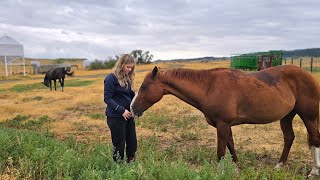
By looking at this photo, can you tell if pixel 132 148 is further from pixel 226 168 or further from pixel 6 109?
pixel 6 109

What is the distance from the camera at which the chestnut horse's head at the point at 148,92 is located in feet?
16.2

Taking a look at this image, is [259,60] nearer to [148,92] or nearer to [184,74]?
[184,74]

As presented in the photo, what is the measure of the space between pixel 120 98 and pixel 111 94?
0.21 m

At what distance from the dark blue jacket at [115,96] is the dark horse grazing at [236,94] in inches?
6.8

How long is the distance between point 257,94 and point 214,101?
2.35 ft

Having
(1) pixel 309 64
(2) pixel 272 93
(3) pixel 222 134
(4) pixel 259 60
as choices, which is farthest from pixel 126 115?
(1) pixel 309 64

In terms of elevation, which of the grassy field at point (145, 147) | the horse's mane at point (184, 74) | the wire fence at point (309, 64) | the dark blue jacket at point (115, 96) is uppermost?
the wire fence at point (309, 64)

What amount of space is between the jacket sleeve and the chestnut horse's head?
0.99ft

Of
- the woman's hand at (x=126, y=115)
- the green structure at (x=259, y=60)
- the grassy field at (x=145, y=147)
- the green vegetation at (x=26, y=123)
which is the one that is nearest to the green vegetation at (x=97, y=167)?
the grassy field at (x=145, y=147)

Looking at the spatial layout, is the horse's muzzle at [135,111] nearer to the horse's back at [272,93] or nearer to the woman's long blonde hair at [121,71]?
the woman's long blonde hair at [121,71]

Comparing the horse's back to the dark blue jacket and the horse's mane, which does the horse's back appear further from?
the dark blue jacket

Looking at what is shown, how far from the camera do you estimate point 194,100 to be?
5.12 metres

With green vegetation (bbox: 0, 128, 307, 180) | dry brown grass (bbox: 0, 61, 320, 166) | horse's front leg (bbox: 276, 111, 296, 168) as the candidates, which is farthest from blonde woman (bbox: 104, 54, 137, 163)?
horse's front leg (bbox: 276, 111, 296, 168)

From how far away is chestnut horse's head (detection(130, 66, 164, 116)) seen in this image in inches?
194
